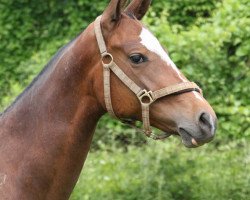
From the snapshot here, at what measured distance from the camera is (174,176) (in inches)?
209

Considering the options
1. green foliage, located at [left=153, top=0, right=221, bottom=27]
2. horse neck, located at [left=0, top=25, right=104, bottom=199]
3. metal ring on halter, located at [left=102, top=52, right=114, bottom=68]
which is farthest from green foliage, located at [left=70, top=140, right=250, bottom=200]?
green foliage, located at [left=153, top=0, right=221, bottom=27]

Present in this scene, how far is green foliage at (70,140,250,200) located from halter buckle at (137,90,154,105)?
7.07 feet

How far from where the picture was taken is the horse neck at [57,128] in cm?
320

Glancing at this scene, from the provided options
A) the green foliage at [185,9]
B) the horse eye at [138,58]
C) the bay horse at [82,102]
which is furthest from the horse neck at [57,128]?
the green foliage at [185,9]

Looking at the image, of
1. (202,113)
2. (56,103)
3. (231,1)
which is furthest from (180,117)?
(231,1)

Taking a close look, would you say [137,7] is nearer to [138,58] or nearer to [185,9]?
[138,58]

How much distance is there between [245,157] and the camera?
541 cm

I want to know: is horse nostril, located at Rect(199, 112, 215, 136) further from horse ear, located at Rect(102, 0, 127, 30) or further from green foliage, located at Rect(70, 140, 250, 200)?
green foliage, located at Rect(70, 140, 250, 200)

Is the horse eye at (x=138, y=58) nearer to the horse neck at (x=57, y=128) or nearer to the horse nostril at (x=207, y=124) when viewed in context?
the horse neck at (x=57, y=128)

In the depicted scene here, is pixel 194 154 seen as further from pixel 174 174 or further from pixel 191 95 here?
pixel 191 95

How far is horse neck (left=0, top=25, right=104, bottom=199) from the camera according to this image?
3.20 meters

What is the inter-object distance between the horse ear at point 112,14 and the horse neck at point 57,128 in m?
0.09

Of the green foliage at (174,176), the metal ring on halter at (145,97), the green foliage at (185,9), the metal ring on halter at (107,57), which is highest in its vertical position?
A: the metal ring on halter at (107,57)

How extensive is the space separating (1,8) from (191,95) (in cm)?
696
